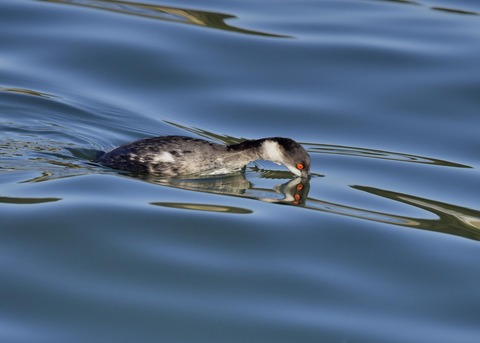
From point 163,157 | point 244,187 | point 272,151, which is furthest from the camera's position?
point 272,151

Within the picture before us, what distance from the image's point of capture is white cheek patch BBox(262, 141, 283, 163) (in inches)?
435

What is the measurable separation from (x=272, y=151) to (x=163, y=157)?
114 cm

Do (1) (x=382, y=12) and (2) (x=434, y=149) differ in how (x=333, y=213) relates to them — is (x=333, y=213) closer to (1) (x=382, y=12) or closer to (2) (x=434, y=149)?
(2) (x=434, y=149)

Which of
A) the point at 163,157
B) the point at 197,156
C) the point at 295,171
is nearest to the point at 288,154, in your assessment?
the point at 295,171

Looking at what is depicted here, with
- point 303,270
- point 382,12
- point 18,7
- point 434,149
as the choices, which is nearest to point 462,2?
point 382,12

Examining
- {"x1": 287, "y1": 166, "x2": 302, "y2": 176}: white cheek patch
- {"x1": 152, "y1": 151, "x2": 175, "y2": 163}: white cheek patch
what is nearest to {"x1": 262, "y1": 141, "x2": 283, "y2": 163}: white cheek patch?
{"x1": 287, "y1": 166, "x2": 302, "y2": 176}: white cheek patch

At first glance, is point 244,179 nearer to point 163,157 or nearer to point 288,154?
point 288,154

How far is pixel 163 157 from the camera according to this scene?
1089cm

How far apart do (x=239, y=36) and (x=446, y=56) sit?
2.94 meters

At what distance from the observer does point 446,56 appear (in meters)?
14.8

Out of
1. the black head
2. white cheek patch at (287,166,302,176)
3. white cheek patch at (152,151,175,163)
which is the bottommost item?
white cheek patch at (152,151,175,163)

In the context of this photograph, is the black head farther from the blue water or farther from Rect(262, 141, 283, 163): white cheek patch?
the blue water

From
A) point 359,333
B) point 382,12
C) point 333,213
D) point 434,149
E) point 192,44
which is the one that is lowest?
point 359,333

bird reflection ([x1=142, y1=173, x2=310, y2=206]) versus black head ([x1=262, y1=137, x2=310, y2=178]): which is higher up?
black head ([x1=262, y1=137, x2=310, y2=178])
